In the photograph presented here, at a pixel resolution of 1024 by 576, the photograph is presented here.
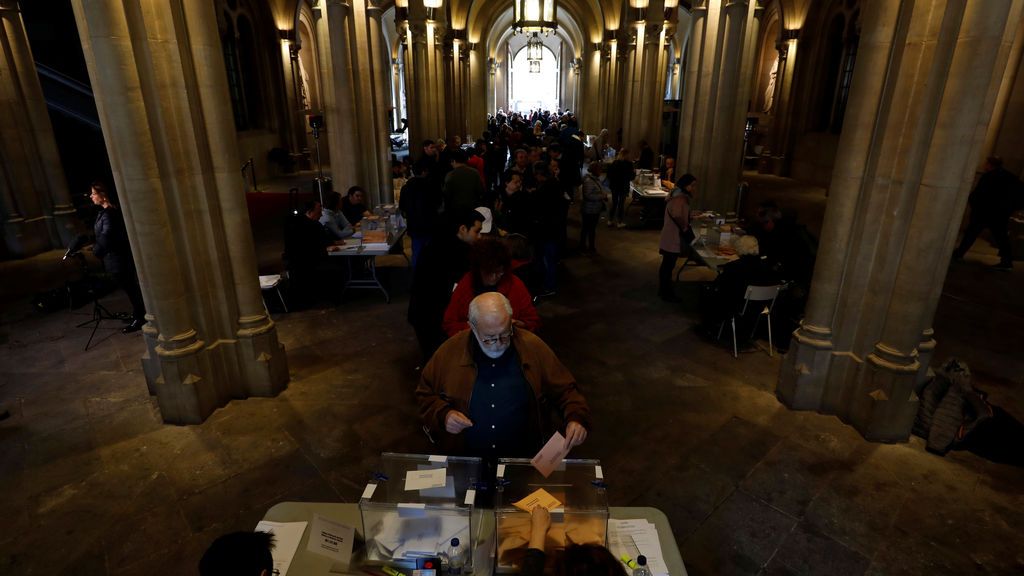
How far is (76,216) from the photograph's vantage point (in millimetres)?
9805

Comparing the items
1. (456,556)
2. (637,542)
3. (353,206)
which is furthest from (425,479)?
(353,206)

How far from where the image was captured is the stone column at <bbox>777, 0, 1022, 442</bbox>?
3.63m

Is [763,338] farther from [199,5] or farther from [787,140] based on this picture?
[787,140]

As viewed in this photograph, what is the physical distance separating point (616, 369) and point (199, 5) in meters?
4.54

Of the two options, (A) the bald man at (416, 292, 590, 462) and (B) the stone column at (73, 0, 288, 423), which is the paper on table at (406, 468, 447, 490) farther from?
(B) the stone column at (73, 0, 288, 423)

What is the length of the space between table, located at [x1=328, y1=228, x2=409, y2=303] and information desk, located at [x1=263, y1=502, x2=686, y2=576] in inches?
179

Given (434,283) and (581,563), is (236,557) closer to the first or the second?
(581,563)

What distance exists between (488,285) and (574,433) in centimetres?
130

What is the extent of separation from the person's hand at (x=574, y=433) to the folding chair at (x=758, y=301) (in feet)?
11.6

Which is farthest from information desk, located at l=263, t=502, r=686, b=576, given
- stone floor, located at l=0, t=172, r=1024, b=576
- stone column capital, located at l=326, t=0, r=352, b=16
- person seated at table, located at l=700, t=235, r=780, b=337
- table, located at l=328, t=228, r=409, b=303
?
stone column capital, located at l=326, t=0, r=352, b=16

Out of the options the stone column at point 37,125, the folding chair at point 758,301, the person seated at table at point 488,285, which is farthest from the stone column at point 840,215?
the stone column at point 37,125

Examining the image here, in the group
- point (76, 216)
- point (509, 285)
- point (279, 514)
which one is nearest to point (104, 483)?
point (279, 514)

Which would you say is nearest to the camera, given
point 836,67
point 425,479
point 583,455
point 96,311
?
point 425,479

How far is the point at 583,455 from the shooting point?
4.22m
